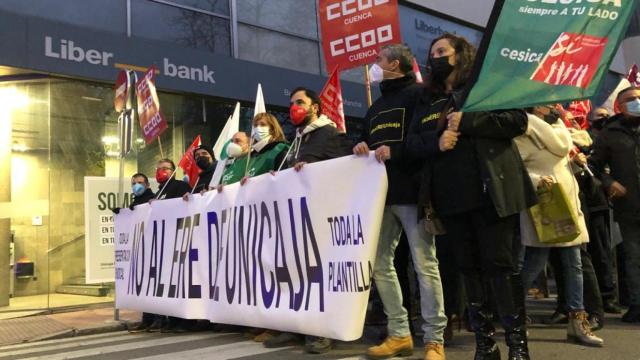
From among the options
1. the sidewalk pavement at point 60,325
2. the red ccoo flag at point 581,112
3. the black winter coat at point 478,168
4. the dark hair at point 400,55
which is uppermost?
the red ccoo flag at point 581,112

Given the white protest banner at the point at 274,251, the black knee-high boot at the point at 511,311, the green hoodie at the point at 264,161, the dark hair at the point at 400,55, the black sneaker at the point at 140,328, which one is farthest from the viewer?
the black sneaker at the point at 140,328

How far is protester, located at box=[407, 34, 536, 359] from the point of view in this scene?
10.9 ft

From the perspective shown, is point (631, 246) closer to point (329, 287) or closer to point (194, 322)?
point (329, 287)

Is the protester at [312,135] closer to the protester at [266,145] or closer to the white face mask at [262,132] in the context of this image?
the protester at [266,145]

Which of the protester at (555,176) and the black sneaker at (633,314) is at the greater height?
the protester at (555,176)

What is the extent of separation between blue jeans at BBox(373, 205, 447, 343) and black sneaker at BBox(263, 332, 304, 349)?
3.73 feet

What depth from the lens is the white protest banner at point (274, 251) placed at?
3.88 m

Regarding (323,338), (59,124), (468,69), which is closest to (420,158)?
(468,69)

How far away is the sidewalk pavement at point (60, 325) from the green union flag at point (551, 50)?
18.4 feet

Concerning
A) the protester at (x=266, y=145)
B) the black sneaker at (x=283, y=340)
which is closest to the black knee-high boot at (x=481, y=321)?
the black sneaker at (x=283, y=340)

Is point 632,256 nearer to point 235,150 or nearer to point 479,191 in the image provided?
point 479,191

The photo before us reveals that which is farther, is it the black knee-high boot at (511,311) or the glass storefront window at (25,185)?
the glass storefront window at (25,185)

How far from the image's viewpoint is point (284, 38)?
12.5m

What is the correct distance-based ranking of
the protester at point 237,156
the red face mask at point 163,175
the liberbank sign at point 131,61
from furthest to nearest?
the liberbank sign at point 131,61, the red face mask at point 163,175, the protester at point 237,156
